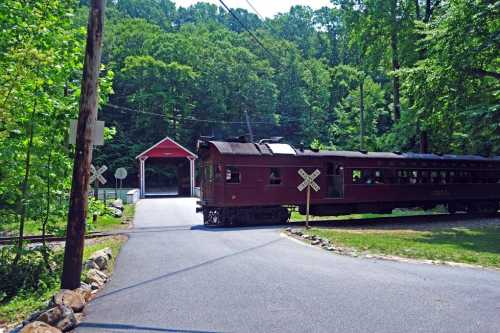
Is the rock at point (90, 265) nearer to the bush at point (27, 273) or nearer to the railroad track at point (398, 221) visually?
the bush at point (27, 273)

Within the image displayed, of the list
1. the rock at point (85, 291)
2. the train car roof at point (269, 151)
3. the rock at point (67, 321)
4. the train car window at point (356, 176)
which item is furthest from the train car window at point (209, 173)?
the rock at point (67, 321)

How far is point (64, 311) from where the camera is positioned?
615 centimetres

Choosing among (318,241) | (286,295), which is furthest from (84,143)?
(318,241)

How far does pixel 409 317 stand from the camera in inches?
248

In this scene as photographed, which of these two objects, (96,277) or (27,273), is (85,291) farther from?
(27,273)

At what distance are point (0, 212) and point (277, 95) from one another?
6346 cm

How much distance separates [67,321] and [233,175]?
44.9 ft

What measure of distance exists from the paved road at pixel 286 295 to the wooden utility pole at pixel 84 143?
0.88 m

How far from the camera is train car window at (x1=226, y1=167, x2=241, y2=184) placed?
63.5 feet

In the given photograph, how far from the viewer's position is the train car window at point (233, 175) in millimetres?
19344

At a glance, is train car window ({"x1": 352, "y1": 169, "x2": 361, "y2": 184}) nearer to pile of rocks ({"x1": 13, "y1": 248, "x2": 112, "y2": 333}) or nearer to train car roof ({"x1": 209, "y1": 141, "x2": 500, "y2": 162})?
train car roof ({"x1": 209, "y1": 141, "x2": 500, "y2": 162})

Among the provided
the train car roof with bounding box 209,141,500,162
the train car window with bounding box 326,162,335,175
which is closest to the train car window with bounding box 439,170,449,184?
the train car roof with bounding box 209,141,500,162

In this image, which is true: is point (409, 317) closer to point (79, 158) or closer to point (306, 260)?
point (306, 260)

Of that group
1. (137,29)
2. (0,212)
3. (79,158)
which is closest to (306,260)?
(79,158)
